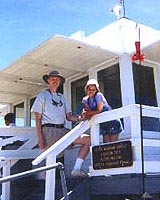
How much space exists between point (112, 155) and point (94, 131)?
566 mm

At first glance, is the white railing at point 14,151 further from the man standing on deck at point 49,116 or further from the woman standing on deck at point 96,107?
the woman standing on deck at point 96,107

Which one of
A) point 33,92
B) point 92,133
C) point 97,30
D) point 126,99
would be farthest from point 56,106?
point 33,92

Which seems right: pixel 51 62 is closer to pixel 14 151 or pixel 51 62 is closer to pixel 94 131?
pixel 14 151

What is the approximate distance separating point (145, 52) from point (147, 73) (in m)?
0.61

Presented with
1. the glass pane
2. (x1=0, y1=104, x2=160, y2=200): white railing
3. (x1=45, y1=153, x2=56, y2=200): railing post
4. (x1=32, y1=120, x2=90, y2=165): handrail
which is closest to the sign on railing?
(x1=0, y1=104, x2=160, y2=200): white railing

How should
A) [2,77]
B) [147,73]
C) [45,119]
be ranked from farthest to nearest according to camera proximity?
[2,77] < [147,73] < [45,119]

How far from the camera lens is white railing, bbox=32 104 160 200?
548cm

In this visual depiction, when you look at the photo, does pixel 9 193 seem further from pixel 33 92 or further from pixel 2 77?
pixel 33 92

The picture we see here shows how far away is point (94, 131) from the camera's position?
6094 millimetres

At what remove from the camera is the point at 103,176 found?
5762 millimetres

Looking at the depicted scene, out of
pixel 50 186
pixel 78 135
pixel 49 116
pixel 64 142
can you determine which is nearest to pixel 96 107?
pixel 78 135

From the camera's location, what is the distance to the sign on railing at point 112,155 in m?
5.46

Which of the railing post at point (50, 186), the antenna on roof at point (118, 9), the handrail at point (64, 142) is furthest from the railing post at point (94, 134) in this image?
the antenna on roof at point (118, 9)

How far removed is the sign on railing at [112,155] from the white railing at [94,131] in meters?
0.17
